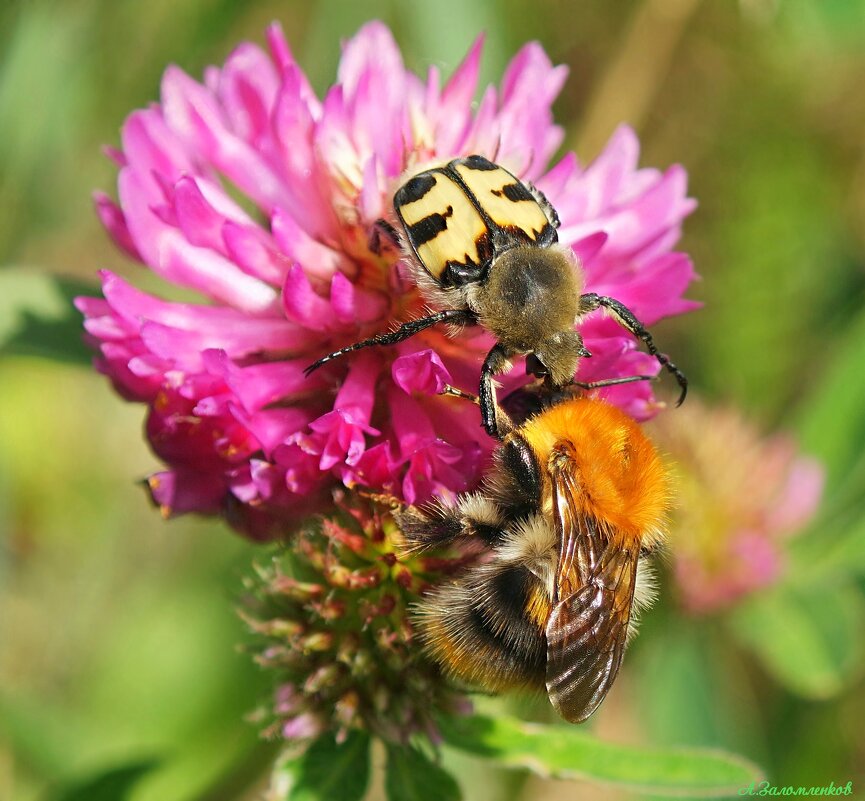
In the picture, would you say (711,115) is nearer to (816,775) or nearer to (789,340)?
(789,340)

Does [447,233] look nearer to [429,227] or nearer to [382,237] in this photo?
[429,227]

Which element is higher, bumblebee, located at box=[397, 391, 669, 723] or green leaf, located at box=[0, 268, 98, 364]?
green leaf, located at box=[0, 268, 98, 364]

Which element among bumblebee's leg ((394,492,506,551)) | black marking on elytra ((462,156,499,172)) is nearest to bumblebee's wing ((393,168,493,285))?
black marking on elytra ((462,156,499,172))

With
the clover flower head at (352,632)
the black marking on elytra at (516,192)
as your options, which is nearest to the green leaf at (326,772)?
the clover flower head at (352,632)

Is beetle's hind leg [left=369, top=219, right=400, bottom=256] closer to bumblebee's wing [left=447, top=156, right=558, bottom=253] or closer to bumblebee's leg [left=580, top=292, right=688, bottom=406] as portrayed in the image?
bumblebee's wing [left=447, top=156, right=558, bottom=253]

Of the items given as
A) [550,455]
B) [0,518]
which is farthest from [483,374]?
[0,518]

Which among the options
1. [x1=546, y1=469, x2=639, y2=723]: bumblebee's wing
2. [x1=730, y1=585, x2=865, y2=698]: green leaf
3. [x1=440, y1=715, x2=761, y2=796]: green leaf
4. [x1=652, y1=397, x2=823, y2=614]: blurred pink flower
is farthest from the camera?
[x1=652, y1=397, x2=823, y2=614]: blurred pink flower

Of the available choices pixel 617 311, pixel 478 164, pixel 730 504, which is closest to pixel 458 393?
pixel 617 311
